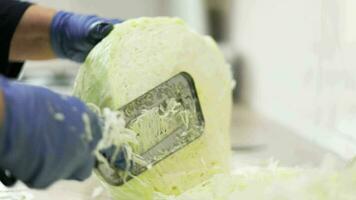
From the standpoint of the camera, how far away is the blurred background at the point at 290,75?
103 cm

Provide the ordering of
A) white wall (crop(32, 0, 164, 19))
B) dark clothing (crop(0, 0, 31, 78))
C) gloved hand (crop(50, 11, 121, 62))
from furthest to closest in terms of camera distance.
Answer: white wall (crop(32, 0, 164, 19)), dark clothing (crop(0, 0, 31, 78)), gloved hand (crop(50, 11, 121, 62))

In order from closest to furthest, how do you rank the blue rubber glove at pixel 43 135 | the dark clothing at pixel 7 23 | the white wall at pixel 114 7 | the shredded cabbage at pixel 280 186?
the blue rubber glove at pixel 43 135 → the shredded cabbage at pixel 280 186 → the dark clothing at pixel 7 23 → the white wall at pixel 114 7

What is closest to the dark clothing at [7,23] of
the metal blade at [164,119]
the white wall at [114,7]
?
the metal blade at [164,119]

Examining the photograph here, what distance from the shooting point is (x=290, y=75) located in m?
1.31

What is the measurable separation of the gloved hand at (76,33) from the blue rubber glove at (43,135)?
0.32 m

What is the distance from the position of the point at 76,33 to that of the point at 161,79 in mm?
229

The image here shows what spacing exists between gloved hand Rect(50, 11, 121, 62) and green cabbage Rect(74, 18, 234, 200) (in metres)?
0.06

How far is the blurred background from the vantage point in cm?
103

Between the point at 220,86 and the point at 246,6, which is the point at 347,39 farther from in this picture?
the point at 246,6

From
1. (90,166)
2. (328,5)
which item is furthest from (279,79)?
(90,166)

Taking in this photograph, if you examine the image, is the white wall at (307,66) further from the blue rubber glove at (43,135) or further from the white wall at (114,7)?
the white wall at (114,7)

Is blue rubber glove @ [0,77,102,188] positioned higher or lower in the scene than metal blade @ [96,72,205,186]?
higher

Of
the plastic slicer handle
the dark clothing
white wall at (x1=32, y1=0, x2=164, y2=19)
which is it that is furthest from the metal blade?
white wall at (x1=32, y1=0, x2=164, y2=19)

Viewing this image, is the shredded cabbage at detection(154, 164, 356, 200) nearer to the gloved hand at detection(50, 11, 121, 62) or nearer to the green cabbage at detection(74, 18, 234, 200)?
the green cabbage at detection(74, 18, 234, 200)
